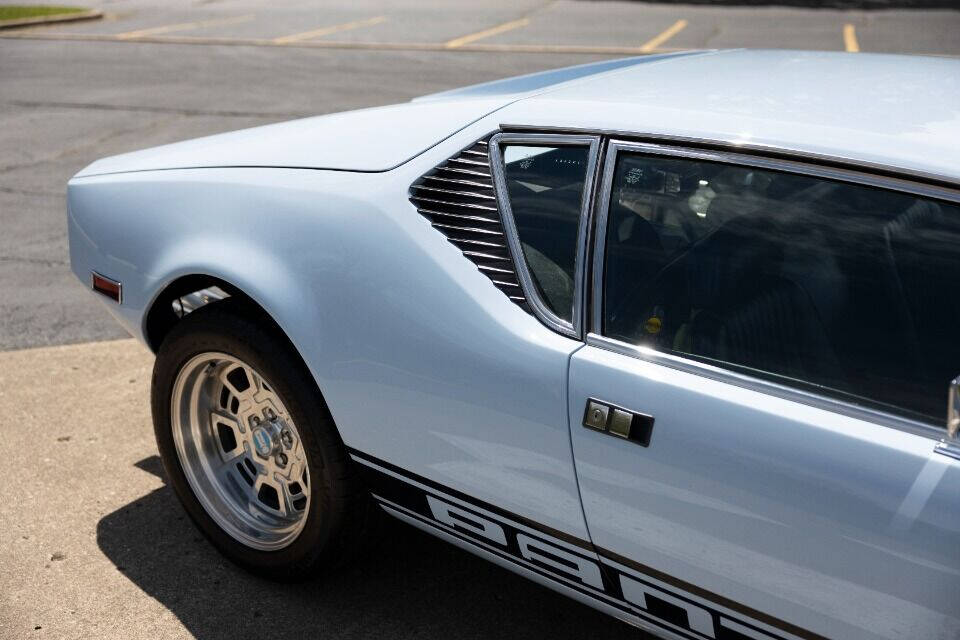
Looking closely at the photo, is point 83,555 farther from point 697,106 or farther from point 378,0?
point 378,0

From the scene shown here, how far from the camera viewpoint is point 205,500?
3.04m

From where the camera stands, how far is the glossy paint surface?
67.4 inches

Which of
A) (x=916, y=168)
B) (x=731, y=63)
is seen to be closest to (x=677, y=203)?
(x=916, y=168)

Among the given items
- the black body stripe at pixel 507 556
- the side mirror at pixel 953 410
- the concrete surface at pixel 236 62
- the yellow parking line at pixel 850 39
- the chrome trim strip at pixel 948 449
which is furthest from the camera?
the yellow parking line at pixel 850 39

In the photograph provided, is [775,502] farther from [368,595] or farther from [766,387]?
[368,595]

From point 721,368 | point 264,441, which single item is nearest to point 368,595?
point 264,441

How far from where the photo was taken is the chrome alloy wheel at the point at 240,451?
Answer: 9.41 ft

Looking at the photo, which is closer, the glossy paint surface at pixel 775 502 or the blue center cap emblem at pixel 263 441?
the glossy paint surface at pixel 775 502

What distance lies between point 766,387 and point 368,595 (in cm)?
145

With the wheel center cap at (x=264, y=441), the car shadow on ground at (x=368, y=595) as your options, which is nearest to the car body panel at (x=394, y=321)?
the wheel center cap at (x=264, y=441)

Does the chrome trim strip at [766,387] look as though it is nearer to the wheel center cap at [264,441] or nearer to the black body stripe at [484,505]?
the black body stripe at [484,505]

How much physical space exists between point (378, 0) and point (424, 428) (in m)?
18.9

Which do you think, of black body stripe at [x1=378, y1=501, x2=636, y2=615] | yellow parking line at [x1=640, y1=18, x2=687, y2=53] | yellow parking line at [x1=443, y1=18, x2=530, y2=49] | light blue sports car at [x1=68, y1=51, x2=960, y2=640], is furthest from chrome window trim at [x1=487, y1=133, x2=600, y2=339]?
yellow parking line at [x1=443, y1=18, x2=530, y2=49]

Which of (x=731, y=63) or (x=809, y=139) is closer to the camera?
(x=809, y=139)
